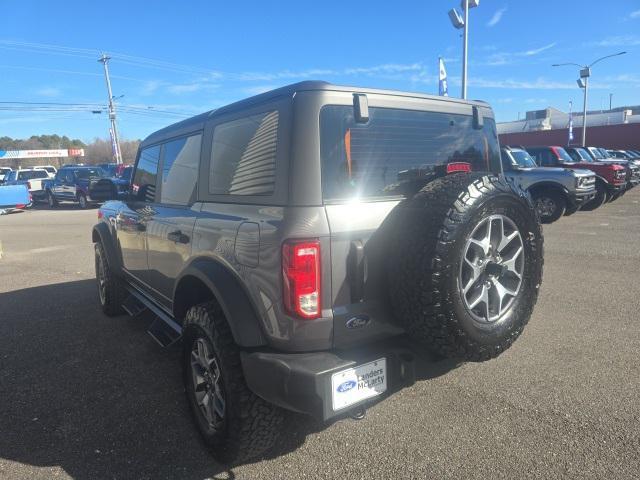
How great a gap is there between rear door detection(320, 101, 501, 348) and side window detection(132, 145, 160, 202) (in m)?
2.00

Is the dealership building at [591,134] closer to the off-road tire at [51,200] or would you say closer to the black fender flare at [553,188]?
the black fender flare at [553,188]

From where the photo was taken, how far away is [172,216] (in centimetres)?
311

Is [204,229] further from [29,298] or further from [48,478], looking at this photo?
[29,298]

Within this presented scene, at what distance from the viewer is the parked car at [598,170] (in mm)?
13555

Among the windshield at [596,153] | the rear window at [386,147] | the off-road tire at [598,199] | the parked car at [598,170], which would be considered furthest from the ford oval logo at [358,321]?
the windshield at [596,153]

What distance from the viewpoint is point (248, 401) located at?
227 centimetres

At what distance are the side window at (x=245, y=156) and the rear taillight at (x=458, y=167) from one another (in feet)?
3.34

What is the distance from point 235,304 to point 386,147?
1.17 meters

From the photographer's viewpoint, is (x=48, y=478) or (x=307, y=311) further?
(x=48, y=478)

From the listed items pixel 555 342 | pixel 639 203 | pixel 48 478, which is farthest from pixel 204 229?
pixel 639 203

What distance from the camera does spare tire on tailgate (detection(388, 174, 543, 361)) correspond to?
6.72ft

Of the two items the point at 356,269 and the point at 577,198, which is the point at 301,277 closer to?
the point at 356,269

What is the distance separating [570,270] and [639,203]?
11671mm

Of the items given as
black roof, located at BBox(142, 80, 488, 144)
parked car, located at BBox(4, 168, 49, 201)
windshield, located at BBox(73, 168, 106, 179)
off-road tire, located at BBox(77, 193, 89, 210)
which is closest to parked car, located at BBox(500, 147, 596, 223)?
black roof, located at BBox(142, 80, 488, 144)
